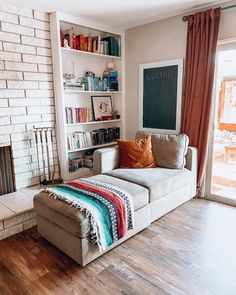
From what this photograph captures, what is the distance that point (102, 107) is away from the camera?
12.4 ft

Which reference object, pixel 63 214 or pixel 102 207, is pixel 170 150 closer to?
pixel 102 207

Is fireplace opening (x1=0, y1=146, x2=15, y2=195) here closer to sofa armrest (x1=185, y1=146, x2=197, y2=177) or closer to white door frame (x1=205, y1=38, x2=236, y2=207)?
sofa armrest (x1=185, y1=146, x2=197, y2=177)

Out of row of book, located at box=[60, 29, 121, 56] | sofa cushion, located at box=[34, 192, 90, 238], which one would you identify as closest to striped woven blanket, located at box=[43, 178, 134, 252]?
sofa cushion, located at box=[34, 192, 90, 238]

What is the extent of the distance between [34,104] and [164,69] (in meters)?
1.81

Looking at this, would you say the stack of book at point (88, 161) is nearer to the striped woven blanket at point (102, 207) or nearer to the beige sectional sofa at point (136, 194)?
the beige sectional sofa at point (136, 194)

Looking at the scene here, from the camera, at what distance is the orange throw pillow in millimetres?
2924

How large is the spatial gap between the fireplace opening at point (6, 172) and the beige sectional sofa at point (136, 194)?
0.83 m

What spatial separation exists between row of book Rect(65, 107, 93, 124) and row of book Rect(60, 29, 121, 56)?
84 cm

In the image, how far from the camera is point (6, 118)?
276 cm

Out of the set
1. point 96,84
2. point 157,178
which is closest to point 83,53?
point 96,84

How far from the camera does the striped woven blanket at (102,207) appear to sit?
1849 mm

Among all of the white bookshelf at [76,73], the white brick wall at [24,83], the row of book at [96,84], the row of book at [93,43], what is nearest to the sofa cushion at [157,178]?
the white bookshelf at [76,73]

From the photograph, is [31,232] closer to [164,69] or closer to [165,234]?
[165,234]

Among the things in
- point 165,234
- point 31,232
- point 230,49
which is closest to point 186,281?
point 165,234
